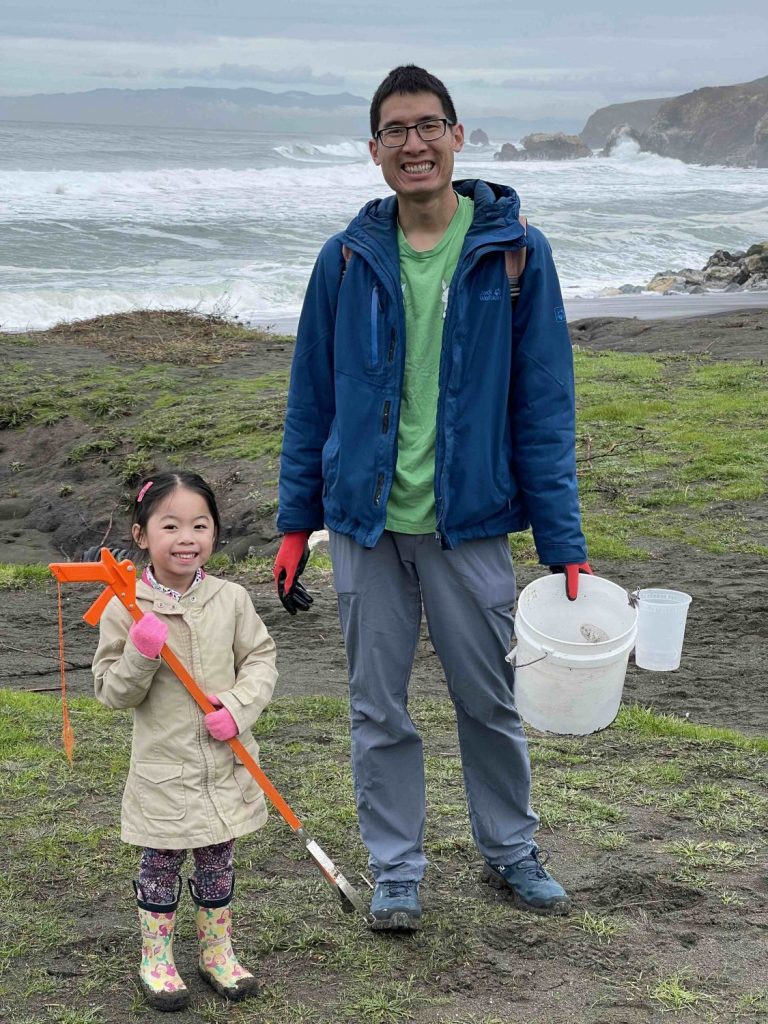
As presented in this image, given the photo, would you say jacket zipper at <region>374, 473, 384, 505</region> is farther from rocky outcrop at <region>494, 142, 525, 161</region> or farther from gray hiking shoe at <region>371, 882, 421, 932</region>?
rocky outcrop at <region>494, 142, 525, 161</region>

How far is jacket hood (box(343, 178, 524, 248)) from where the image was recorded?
9.46ft

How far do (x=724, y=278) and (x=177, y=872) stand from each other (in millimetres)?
22294

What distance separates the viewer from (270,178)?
5231 cm

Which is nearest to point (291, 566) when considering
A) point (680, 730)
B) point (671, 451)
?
point (680, 730)

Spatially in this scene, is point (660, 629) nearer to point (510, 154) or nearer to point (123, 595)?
point (123, 595)

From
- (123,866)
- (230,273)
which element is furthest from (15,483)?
(230,273)

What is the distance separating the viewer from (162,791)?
2686 mm

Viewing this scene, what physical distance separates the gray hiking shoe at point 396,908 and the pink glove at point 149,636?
3.36ft

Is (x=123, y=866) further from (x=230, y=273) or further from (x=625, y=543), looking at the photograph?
(x=230, y=273)

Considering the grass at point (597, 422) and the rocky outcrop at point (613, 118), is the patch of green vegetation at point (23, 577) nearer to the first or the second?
the grass at point (597, 422)

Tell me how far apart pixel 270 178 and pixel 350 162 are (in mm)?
20655

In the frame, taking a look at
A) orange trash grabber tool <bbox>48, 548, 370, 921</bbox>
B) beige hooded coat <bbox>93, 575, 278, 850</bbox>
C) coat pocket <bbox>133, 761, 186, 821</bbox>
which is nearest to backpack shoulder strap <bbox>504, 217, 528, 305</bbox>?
beige hooded coat <bbox>93, 575, 278, 850</bbox>

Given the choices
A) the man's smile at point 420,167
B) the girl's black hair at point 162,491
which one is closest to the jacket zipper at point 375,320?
the man's smile at point 420,167

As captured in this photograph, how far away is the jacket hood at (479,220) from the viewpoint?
9.46 ft
